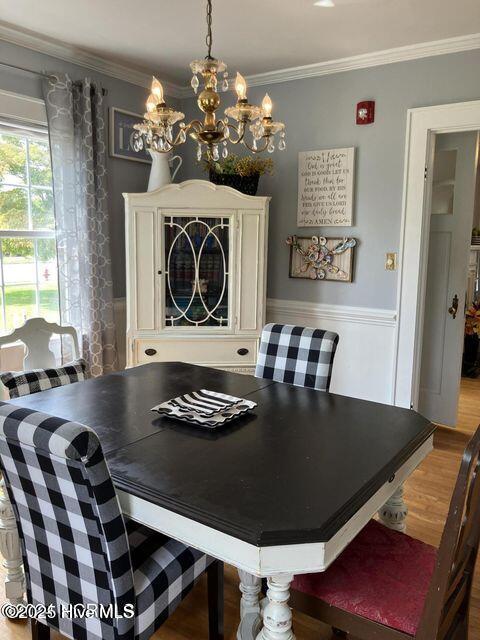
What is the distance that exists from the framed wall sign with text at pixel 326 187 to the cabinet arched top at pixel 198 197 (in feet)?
1.21

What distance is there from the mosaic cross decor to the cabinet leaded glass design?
1.76 feet

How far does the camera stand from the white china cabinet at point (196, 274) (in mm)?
3295

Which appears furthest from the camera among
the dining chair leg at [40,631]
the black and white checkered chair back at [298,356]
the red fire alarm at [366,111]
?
the red fire alarm at [366,111]

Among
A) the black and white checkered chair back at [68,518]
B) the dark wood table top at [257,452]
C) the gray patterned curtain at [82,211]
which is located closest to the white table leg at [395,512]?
the dark wood table top at [257,452]

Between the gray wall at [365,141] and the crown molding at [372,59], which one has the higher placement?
the crown molding at [372,59]

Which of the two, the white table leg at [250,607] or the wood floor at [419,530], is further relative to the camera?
the wood floor at [419,530]

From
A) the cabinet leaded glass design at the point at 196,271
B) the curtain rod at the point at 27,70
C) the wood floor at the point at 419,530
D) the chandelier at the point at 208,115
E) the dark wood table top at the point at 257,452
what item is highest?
the curtain rod at the point at 27,70

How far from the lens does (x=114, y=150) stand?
3525 millimetres

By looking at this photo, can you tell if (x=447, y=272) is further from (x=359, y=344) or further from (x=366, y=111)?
(x=366, y=111)

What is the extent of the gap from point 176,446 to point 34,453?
0.44 meters

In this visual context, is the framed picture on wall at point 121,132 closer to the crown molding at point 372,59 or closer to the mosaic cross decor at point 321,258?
the crown molding at point 372,59

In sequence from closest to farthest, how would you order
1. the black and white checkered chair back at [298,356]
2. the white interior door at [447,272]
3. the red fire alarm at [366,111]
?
the black and white checkered chair back at [298,356] → the red fire alarm at [366,111] → the white interior door at [447,272]

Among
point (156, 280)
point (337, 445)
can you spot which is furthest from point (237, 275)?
point (337, 445)

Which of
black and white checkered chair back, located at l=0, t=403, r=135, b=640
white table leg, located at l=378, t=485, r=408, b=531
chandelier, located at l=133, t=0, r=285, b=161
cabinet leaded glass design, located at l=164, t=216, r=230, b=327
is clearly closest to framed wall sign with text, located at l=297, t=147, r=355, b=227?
cabinet leaded glass design, located at l=164, t=216, r=230, b=327
